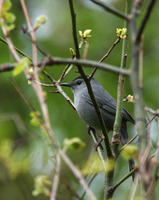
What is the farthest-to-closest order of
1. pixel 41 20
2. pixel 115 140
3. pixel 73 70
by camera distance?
pixel 73 70 → pixel 115 140 → pixel 41 20

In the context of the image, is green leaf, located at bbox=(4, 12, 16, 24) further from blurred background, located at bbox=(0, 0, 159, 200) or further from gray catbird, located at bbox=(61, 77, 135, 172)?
blurred background, located at bbox=(0, 0, 159, 200)

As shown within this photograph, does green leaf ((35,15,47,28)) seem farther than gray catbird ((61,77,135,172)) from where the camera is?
No

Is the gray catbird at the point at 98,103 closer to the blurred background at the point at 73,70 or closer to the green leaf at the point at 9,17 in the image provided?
the blurred background at the point at 73,70

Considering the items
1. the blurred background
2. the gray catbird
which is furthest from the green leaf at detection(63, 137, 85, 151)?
the blurred background

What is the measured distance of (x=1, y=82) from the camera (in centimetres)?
720

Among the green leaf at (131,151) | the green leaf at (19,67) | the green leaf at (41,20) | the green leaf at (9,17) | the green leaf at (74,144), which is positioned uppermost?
the green leaf at (9,17)

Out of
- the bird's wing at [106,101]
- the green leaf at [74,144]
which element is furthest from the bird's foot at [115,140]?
the bird's wing at [106,101]

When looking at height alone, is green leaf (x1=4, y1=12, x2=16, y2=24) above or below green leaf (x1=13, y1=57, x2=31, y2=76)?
above

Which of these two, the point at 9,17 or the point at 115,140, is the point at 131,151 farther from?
the point at 115,140

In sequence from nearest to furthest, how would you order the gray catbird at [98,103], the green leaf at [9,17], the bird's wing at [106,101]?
Answer: the green leaf at [9,17]
the gray catbird at [98,103]
the bird's wing at [106,101]

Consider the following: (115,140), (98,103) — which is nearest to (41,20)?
(115,140)

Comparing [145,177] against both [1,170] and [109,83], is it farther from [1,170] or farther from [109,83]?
[109,83]

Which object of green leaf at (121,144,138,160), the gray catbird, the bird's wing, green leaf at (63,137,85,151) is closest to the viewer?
green leaf at (121,144,138,160)

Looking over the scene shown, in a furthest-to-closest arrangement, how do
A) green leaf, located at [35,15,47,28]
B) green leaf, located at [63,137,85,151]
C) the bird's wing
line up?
1. the bird's wing
2. green leaf, located at [35,15,47,28]
3. green leaf, located at [63,137,85,151]
